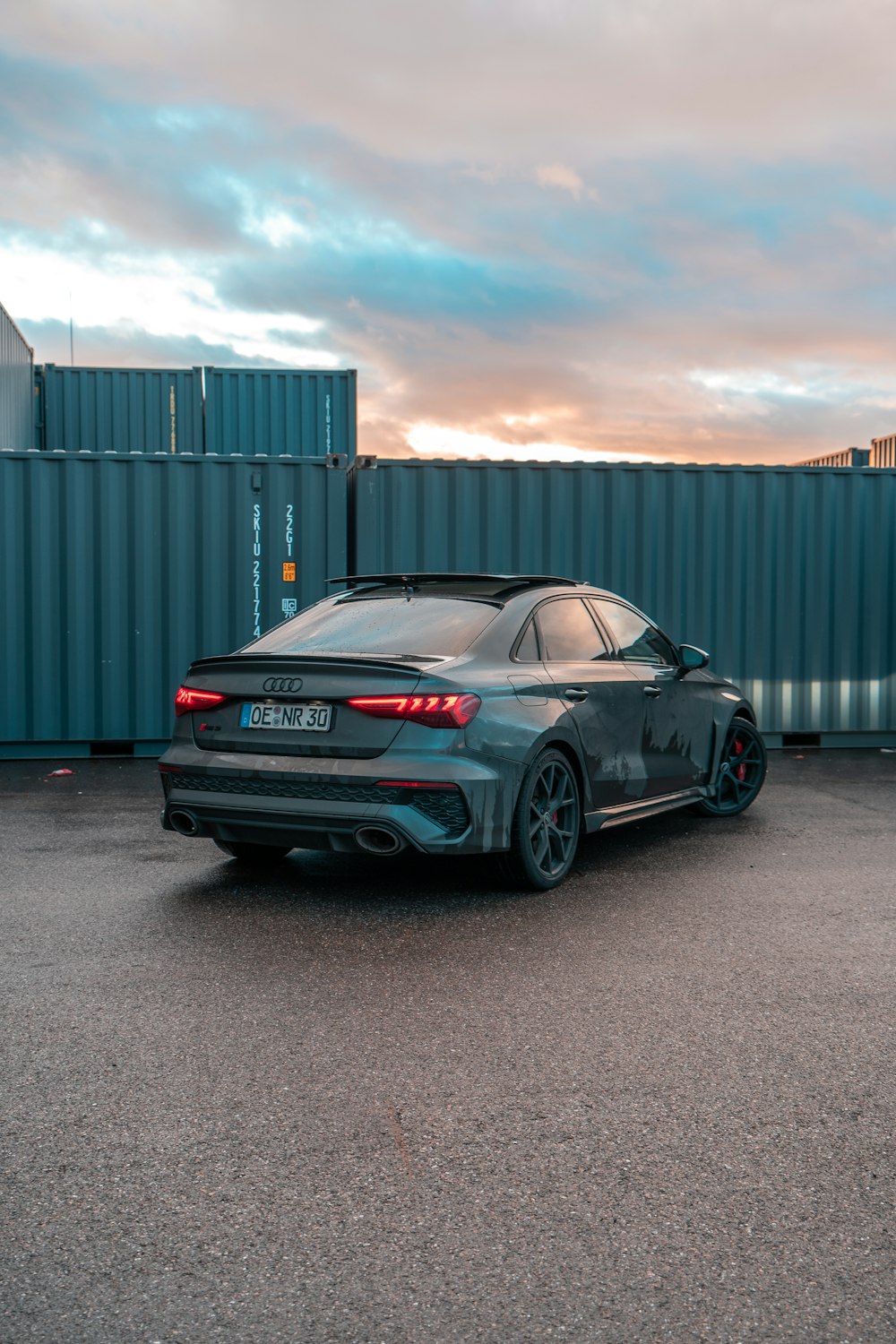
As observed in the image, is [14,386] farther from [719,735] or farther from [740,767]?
[719,735]

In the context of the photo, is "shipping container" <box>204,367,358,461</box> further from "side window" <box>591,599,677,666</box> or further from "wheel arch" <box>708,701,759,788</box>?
"side window" <box>591,599,677,666</box>

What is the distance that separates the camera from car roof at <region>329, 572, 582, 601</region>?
228 inches

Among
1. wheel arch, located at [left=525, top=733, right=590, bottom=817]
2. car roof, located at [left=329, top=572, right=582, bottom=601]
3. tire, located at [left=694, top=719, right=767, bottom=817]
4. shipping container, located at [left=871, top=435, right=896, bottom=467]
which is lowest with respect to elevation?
tire, located at [left=694, top=719, right=767, bottom=817]

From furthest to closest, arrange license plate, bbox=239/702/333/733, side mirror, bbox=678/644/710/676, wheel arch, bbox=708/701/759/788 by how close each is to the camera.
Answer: wheel arch, bbox=708/701/759/788, side mirror, bbox=678/644/710/676, license plate, bbox=239/702/333/733

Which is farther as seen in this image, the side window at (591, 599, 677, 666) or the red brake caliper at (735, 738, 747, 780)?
the red brake caliper at (735, 738, 747, 780)

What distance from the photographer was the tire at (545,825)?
5.15 metres

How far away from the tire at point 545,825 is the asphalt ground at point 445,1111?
14 cm

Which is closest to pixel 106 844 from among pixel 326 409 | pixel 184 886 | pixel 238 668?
pixel 184 886

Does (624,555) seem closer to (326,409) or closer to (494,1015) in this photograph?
(494,1015)

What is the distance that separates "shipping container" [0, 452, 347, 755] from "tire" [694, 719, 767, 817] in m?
4.91

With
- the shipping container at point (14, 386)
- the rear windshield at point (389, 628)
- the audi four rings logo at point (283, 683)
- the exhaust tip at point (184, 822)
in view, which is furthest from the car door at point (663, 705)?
the shipping container at point (14, 386)

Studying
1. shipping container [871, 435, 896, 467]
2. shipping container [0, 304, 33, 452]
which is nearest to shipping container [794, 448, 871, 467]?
shipping container [871, 435, 896, 467]

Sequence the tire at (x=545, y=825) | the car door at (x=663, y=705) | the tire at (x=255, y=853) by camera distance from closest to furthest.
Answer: the tire at (x=545, y=825), the tire at (x=255, y=853), the car door at (x=663, y=705)

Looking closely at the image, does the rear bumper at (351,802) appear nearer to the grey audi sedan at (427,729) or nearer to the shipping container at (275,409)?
the grey audi sedan at (427,729)
